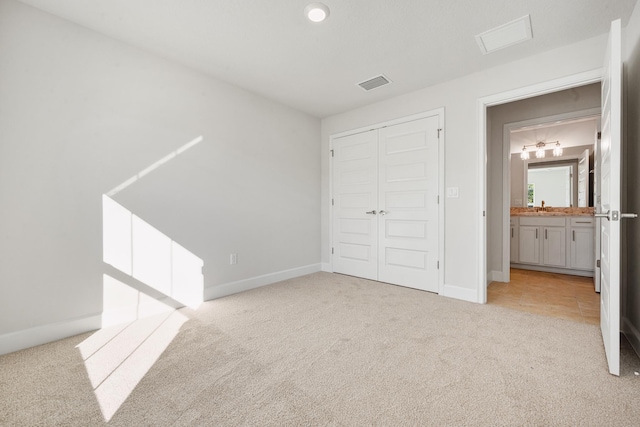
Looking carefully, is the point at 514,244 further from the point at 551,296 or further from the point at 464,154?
the point at 464,154

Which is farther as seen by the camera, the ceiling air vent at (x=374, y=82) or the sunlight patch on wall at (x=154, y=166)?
the ceiling air vent at (x=374, y=82)

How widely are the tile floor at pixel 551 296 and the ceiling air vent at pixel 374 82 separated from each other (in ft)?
9.14

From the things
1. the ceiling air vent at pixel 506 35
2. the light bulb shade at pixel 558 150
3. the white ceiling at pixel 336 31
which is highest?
the white ceiling at pixel 336 31

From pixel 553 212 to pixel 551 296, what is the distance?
2.46 m

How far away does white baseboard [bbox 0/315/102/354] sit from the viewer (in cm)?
196

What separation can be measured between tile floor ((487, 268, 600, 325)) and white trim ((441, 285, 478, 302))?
0.19 m

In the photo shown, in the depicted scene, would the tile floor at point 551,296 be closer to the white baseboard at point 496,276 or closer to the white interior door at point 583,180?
the white baseboard at point 496,276

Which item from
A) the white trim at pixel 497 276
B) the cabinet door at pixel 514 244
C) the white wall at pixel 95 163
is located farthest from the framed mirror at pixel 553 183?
the white wall at pixel 95 163

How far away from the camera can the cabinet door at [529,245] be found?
472 cm

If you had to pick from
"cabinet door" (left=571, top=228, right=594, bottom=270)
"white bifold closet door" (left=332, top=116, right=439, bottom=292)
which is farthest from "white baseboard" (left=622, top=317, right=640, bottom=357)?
"cabinet door" (left=571, top=228, right=594, bottom=270)

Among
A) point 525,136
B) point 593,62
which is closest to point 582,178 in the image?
point 525,136

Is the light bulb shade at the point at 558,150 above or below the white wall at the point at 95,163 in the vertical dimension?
above

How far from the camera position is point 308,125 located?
440cm

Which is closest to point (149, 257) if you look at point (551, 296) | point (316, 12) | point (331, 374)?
point (331, 374)
